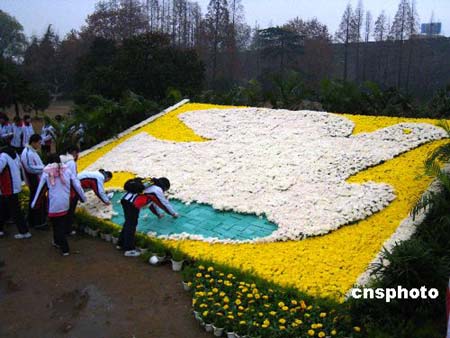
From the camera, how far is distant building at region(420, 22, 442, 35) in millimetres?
32222

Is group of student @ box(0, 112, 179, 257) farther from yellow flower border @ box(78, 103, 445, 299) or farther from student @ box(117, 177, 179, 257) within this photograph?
yellow flower border @ box(78, 103, 445, 299)

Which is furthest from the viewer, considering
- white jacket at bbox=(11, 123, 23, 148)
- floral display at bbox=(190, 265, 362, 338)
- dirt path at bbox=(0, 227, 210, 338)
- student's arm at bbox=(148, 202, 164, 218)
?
white jacket at bbox=(11, 123, 23, 148)

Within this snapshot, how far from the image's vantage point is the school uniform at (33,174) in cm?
699

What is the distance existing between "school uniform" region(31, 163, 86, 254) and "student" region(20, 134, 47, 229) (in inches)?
38.8

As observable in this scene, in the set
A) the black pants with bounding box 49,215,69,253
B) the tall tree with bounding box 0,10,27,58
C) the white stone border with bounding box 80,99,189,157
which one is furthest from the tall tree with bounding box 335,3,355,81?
the tall tree with bounding box 0,10,27,58

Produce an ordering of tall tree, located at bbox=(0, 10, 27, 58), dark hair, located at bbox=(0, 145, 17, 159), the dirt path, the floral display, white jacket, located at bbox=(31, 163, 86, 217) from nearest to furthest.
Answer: the floral display, the dirt path, white jacket, located at bbox=(31, 163, 86, 217), dark hair, located at bbox=(0, 145, 17, 159), tall tree, located at bbox=(0, 10, 27, 58)

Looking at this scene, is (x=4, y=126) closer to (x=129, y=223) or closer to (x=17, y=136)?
(x=17, y=136)

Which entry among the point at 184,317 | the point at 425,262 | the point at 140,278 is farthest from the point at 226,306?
the point at 425,262

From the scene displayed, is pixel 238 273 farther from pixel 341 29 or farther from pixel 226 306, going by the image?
pixel 341 29

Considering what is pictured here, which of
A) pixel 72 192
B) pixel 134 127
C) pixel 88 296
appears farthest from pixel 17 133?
pixel 88 296

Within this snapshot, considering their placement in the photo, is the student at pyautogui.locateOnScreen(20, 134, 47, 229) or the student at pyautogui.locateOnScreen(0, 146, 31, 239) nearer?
the student at pyautogui.locateOnScreen(0, 146, 31, 239)

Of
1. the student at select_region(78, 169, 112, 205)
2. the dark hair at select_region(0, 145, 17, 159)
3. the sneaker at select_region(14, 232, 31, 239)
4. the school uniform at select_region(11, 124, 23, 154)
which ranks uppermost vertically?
the dark hair at select_region(0, 145, 17, 159)

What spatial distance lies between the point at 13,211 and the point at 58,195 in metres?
1.16

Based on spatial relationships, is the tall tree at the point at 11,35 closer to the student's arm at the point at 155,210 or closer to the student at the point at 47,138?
the student at the point at 47,138
